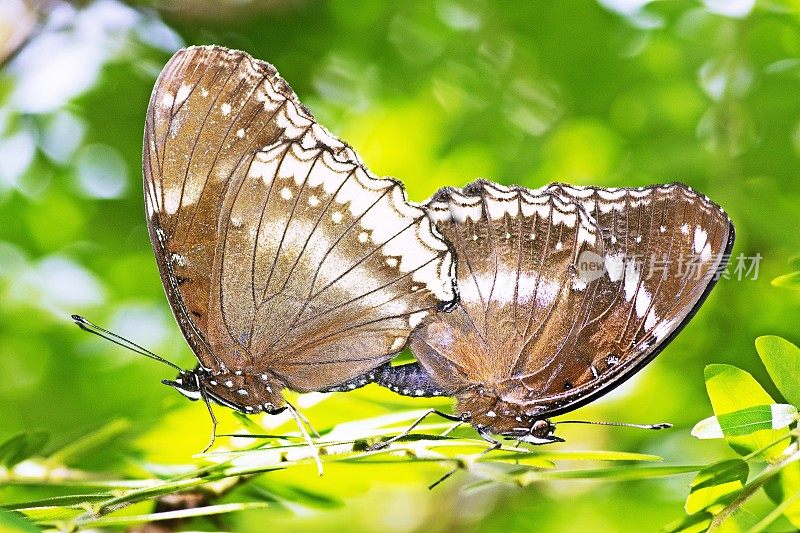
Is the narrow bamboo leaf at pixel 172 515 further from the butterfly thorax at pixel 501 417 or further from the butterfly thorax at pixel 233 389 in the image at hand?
the butterfly thorax at pixel 501 417

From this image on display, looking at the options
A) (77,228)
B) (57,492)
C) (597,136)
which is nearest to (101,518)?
(57,492)

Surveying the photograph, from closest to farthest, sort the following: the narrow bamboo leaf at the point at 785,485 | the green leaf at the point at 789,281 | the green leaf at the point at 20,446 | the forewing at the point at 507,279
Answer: the narrow bamboo leaf at the point at 785,485, the green leaf at the point at 789,281, the green leaf at the point at 20,446, the forewing at the point at 507,279

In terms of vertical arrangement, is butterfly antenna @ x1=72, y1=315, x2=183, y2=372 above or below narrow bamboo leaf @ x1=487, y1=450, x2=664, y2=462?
above

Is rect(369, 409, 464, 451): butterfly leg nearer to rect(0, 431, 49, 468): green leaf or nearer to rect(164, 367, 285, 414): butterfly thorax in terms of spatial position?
rect(164, 367, 285, 414): butterfly thorax

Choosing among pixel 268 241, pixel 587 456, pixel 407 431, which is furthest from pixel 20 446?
pixel 587 456

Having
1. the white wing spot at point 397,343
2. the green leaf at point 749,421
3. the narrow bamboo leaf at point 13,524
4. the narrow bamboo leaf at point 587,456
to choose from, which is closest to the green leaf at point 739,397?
the green leaf at point 749,421

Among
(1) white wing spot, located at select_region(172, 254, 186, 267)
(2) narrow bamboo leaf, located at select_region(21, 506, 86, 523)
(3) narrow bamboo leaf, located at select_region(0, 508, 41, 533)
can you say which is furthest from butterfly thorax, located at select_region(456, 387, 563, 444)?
(3) narrow bamboo leaf, located at select_region(0, 508, 41, 533)

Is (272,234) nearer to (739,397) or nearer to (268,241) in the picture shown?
(268,241)
